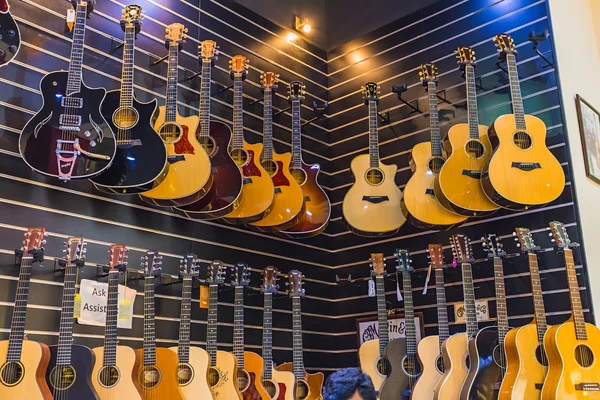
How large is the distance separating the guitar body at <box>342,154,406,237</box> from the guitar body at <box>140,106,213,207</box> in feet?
3.53

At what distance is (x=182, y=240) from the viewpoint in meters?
4.04

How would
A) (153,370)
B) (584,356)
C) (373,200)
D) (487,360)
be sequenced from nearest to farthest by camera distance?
1. (584,356)
2. (153,370)
3. (487,360)
4. (373,200)

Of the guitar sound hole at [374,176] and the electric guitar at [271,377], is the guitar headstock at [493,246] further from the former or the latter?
the electric guitar at [271,377]

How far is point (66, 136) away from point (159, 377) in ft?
4.38

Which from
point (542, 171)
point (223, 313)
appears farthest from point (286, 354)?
point (542, 171)

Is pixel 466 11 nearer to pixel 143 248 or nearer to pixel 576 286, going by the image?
pixel 576 286

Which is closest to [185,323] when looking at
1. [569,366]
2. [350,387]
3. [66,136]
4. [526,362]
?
[66,136]

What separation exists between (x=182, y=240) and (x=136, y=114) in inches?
36.1

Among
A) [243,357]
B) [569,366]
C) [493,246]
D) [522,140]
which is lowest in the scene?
[569,366]

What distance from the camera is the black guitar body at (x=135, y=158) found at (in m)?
3.38

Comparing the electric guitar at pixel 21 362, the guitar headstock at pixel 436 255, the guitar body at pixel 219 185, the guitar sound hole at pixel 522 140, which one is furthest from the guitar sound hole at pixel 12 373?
the guitar sound hole at pixel 522 140

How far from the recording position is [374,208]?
4.27 metres

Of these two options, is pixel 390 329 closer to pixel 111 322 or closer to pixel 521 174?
pixel 521 174

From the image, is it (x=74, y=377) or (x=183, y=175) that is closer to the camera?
(x=74, y=377)
